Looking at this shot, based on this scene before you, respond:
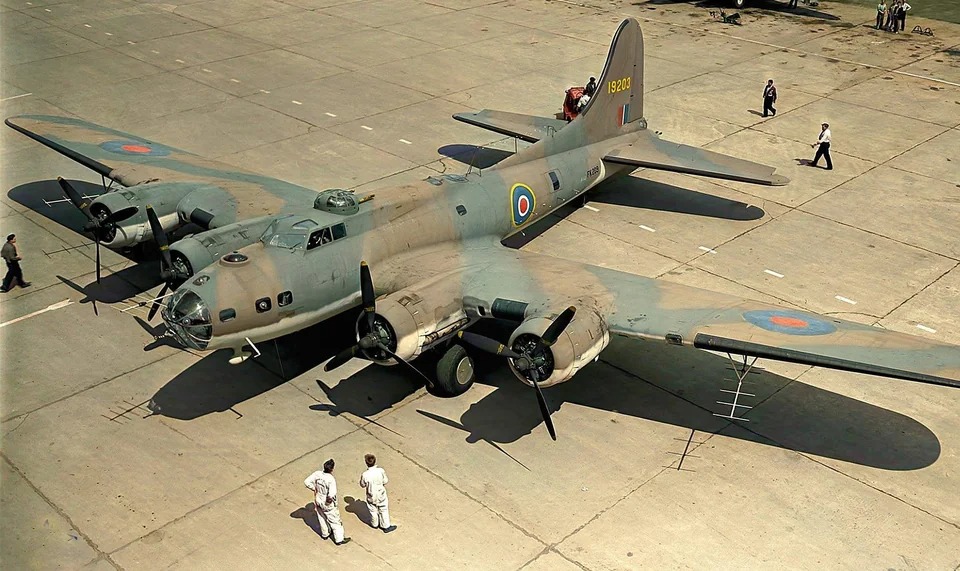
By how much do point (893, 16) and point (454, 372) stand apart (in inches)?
1467

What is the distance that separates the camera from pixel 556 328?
1825 cm

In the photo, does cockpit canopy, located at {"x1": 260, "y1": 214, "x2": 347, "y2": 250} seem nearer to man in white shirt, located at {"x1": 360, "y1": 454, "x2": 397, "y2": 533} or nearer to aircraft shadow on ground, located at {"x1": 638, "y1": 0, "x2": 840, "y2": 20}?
man in white shirt, located at {"x1": 360, "y1": 454, "x2": 397, "y2": 533}

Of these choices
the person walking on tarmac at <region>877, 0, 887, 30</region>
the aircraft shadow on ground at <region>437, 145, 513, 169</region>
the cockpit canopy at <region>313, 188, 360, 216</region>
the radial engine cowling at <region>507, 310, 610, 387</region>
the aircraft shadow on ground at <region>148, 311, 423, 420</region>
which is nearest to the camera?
the radial engine cowling at <region>507, 310, 610, 387</region>

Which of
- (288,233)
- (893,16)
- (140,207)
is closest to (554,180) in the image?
(288,233)

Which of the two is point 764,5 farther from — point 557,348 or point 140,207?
point 557,348

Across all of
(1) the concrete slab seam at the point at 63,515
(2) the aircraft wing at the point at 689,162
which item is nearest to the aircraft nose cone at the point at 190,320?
(1) the concrete slab seam at the point at 63,515

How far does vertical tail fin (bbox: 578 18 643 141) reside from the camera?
94.8ft

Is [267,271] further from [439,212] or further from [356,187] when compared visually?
[356,187]

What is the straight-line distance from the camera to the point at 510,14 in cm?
5050

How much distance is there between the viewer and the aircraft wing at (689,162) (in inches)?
1089

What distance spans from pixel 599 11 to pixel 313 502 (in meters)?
39.0

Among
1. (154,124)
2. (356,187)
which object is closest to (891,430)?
(356,187)

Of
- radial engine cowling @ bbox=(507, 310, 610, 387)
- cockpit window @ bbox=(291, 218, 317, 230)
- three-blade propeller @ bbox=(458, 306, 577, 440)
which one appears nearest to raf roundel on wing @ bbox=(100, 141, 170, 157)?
cockpit window @ bbox=(291, 218, 317, 230)

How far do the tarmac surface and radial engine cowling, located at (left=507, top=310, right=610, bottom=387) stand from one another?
5.83 ft
